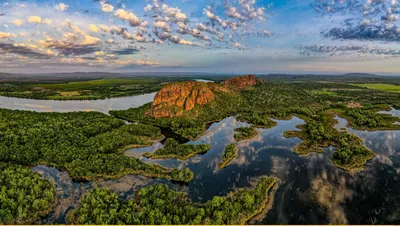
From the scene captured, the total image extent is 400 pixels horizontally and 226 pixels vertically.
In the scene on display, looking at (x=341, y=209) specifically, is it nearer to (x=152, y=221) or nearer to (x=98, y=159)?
(x=152, y=221)

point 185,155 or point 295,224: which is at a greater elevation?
point 185,155

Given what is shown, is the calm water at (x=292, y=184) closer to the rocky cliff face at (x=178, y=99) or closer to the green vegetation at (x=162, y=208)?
the green vegetation at (x=162, y=208)

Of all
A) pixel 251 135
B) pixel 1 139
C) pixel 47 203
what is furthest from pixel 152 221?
pixel 1 139

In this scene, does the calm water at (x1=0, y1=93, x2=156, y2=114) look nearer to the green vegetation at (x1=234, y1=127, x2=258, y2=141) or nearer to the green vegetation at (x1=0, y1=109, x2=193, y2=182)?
the green vegetation at (x1=0, y1=109, x2=193, y2=182)

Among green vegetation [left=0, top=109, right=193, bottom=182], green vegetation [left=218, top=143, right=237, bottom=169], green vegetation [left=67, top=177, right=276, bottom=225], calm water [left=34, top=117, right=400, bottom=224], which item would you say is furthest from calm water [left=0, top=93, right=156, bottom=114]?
green vegetation [left=67, top=177, right=276, bottom=225]

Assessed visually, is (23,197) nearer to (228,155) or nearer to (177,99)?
(228,155)

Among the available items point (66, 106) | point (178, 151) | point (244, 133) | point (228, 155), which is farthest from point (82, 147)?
point (66, 106)

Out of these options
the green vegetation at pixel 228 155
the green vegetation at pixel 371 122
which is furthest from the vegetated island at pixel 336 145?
the green vegetation at pixel 228 155
